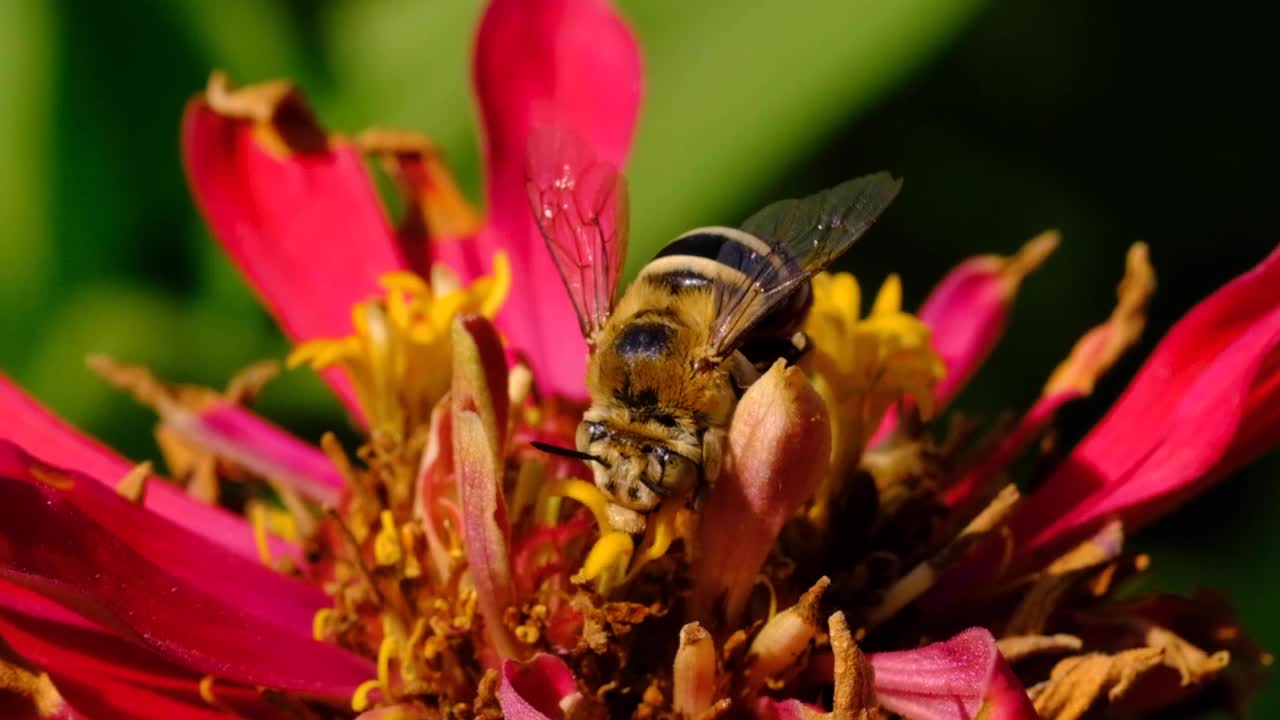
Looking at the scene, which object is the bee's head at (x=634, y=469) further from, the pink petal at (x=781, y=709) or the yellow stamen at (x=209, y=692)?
the yellow stamen at (x=209, y=692)

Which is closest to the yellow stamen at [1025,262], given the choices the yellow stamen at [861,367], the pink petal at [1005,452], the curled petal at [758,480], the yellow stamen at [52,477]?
the pink petal at [1005,452]

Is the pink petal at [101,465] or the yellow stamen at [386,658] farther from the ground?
the pink petal at [101,465]

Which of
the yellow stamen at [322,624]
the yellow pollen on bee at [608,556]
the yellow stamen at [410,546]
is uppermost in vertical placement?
the yellow stamen at [410,546]

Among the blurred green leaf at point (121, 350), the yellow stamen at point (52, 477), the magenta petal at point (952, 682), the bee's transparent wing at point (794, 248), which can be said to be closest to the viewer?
the magenta petal at point (952, 682)

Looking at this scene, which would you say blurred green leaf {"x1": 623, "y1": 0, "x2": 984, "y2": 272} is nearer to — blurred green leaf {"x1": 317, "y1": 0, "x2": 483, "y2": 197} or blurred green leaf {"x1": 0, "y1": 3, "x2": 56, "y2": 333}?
blurred green leaf {"x1": 317, "y1": 0, "x2": 483, "y2": 197}

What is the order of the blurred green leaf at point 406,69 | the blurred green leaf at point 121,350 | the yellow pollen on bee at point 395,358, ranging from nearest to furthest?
the yellow pollen on bee at point 395,358 < the blurred green leaf at point 121,350 < the blurred green leaf at point 406,69

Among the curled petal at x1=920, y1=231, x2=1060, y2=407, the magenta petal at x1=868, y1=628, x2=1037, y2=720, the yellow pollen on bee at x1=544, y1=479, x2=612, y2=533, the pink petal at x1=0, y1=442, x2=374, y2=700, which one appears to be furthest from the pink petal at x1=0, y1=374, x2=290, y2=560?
the curled petal at x1=920, y1=231, x2=1060, y2=407
